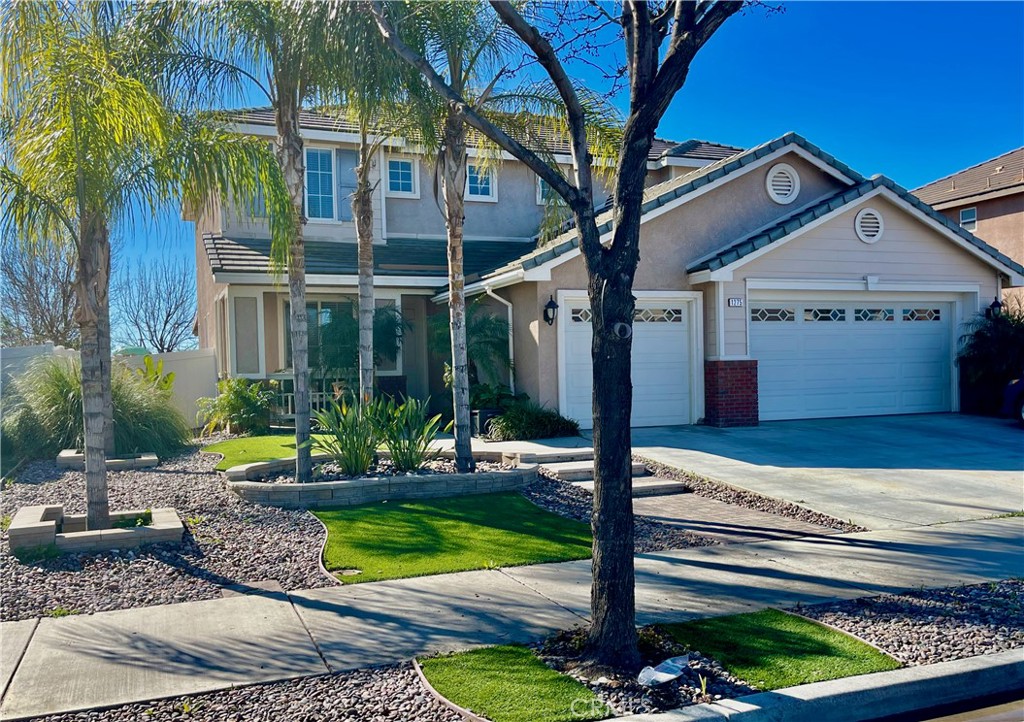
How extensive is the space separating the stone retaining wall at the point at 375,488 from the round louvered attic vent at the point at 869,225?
923 cm

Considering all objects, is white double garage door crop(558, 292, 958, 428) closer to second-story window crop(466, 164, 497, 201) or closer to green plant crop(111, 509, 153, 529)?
second-story window crop(466, 164, 497, 201)

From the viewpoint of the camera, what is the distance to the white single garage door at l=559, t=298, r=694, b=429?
14227 millimetres

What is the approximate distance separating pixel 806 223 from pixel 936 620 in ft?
34.3

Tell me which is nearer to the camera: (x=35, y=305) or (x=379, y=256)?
(x=379, y=256)

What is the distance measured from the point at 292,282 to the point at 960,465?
9486 millimetres

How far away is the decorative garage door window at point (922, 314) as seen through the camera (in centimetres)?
1645

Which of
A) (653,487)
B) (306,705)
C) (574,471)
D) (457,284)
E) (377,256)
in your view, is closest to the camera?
(306,705)

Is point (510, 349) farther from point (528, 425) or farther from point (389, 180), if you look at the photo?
point (389, 180)

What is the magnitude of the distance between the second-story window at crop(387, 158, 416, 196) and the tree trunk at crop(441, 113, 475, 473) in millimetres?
8677

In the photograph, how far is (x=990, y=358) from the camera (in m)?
15.9

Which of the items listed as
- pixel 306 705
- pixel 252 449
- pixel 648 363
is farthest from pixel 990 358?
pixel 306 705

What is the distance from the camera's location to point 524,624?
5.66 m

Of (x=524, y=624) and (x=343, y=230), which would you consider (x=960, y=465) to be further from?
(x=343, y=230)

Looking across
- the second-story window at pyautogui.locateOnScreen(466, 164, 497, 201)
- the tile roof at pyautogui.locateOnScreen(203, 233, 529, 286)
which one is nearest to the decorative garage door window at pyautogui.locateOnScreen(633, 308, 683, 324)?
the tile roof at pyautogui.locateOnScreen(203, 233, 529, 286)
